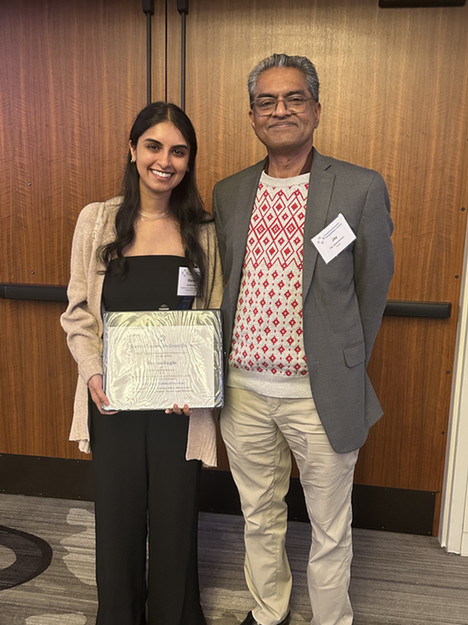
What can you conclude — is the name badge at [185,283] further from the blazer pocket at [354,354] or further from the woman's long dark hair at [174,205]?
the blazer pocket at [354,354]

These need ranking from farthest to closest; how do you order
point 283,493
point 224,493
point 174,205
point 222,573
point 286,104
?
point 224,493, point 222,573, point 283,493, point 174,205, point 286,104

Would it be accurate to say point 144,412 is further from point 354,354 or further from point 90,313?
point 354,354

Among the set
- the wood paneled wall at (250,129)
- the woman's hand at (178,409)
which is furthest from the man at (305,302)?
the wood paneled wall at (250,129)

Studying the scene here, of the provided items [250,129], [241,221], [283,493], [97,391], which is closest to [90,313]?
[97,391]

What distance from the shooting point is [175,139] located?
172 centimetres

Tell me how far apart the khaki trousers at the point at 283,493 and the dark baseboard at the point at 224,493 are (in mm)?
794

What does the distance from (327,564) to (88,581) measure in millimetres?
1072

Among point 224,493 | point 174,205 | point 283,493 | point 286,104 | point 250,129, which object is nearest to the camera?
point 286,104

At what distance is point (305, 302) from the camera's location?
65.3 inches

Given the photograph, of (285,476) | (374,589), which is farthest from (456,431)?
(285,476)

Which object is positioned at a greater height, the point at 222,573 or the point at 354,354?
the point at 354,354

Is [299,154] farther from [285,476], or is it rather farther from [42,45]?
[42,45]

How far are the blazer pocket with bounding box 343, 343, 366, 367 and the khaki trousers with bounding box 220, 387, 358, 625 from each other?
0.64 ft

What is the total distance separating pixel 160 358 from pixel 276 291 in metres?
0.42
